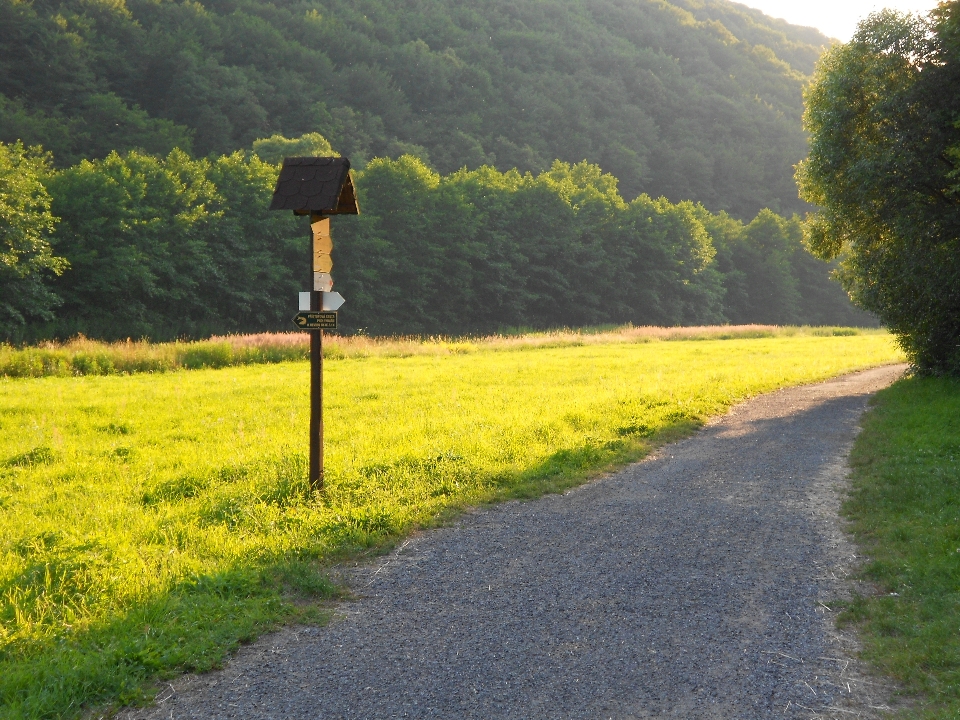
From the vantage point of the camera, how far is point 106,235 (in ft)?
144

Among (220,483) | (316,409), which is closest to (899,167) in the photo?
(316,409)

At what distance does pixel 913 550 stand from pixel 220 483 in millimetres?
7920

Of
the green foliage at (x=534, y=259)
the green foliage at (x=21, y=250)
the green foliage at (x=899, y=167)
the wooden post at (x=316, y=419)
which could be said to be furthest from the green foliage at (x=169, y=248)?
the green foliage at (x=899, y=167)

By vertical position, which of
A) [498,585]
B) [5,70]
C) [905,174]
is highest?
[5,70]

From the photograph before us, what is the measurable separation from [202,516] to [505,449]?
16.2 ft

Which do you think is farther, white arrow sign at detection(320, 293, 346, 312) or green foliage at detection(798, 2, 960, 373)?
green foliage at detection(798, 2, 960, 373)

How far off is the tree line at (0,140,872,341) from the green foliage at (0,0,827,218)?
8.62 m

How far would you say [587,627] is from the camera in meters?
5.60

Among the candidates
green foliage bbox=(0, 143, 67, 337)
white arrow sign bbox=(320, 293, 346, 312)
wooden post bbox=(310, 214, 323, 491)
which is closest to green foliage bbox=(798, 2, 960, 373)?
white arrow sign bbox=(320, 293, 346, 312)

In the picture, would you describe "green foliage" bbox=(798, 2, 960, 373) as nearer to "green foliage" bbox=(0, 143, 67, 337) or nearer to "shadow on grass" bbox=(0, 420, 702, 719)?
"shadow on grass" bbox=(0, 420, 702, 719)

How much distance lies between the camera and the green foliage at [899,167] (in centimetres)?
1661

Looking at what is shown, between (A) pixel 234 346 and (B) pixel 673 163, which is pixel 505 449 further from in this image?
(B) pixel 673 163

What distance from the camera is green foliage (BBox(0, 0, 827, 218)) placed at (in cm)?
6188

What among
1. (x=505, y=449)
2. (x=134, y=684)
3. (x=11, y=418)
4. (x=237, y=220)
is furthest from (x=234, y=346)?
(x=237, y=220)
